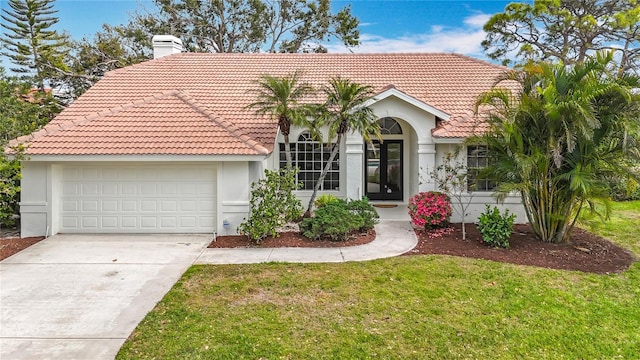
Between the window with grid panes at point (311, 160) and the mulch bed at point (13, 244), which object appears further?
the window with grid panes at point (311, 160)

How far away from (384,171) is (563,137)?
24.7 ft

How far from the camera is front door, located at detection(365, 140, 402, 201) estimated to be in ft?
52.0

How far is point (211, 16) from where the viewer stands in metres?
30.7

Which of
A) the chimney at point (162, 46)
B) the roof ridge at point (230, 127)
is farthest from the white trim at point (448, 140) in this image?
the chimney at point (162, 46)

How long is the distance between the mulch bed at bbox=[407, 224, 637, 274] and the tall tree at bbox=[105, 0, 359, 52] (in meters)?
24.6

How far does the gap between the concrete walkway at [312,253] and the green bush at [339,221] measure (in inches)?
23.1

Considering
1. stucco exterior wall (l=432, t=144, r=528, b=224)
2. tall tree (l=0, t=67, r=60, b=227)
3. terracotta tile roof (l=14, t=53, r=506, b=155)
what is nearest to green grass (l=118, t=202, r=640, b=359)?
stucco exterior wall (l=432, t=144, r=528, b=224)

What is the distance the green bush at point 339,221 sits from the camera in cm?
1046

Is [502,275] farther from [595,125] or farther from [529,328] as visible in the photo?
[595,125]

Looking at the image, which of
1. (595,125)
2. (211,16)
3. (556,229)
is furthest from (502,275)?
(211,16)

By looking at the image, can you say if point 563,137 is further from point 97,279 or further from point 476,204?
point 97,279

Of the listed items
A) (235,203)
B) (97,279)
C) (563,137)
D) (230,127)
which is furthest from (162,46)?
(563,137)

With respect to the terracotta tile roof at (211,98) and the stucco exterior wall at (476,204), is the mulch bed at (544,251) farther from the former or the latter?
the terracotta tile roof at (211,98)

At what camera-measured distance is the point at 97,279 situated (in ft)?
25.8
